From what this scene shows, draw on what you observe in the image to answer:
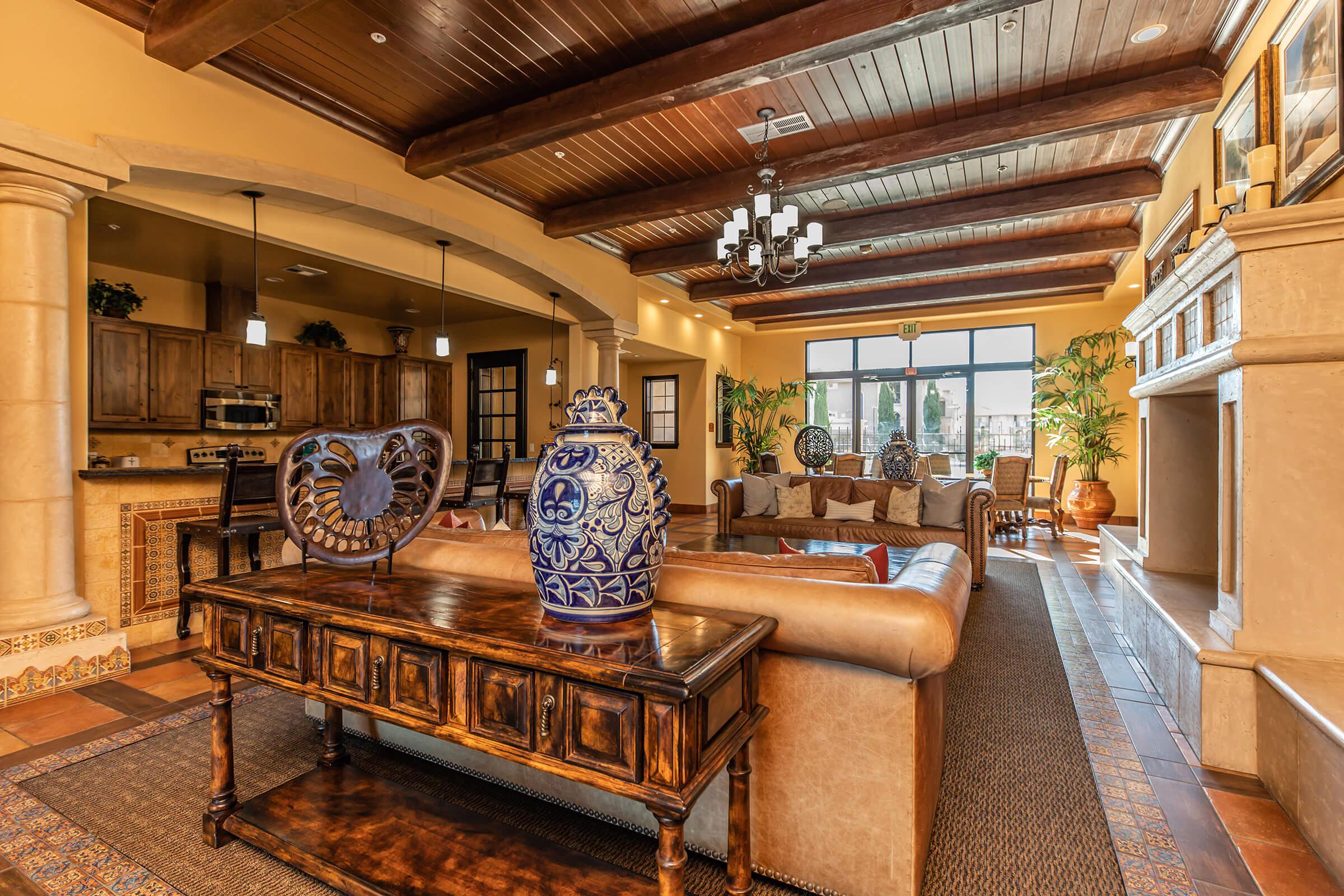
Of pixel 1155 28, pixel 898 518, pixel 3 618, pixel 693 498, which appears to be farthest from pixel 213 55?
pixel 693 498

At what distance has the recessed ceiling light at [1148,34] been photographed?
9.73 feet

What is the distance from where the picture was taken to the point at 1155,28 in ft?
9.75

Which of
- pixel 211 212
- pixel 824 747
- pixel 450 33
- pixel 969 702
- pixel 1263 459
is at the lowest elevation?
pixel 969 702

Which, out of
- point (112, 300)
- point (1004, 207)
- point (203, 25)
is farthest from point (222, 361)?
point (1004, 207)

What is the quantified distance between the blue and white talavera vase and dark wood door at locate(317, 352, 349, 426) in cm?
646

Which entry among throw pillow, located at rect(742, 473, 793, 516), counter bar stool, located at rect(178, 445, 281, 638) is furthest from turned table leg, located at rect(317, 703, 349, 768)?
throw pillow, located at rect(742, 473, 793, 516)

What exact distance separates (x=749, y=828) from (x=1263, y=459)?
205cm

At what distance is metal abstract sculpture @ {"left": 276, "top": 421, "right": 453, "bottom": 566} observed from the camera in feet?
5.36

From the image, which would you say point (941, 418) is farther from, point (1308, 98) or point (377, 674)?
point (377, 674)

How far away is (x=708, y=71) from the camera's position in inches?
117

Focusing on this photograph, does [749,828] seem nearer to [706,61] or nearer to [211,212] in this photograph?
[706,61]

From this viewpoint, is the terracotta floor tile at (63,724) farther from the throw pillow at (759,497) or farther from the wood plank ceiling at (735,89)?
the throw pillow at (759,497)

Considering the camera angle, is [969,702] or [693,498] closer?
[969,702]

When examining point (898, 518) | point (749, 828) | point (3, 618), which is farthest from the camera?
point (898, 518)
